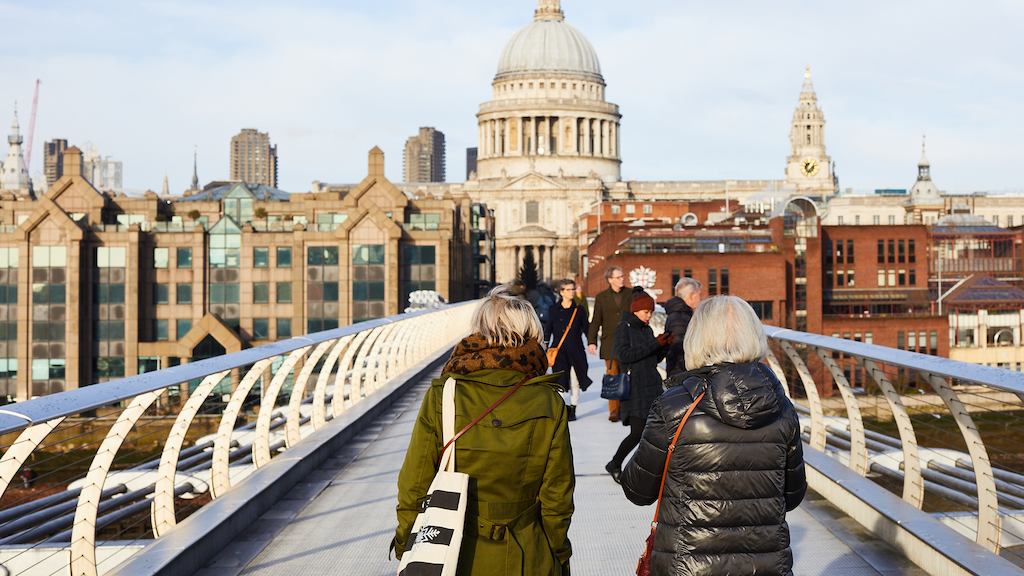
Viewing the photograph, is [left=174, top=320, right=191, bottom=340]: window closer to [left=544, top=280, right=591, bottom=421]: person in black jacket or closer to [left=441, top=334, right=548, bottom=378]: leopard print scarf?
[left=544, top=280, right=591, bottom=421]: person in black jacket

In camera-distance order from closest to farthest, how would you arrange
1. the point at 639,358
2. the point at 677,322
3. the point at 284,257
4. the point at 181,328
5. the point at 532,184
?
1. the point at 677,322
2. the point at 639,358
3. the point at 284,257
4. the point at 181,328
5. the point at 532,184

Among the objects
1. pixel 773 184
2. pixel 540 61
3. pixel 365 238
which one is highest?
pixel 540 61

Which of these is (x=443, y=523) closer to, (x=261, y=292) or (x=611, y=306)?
(x=611, y=306)

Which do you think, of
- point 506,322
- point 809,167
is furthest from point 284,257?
point 809,167

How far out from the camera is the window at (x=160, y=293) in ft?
247

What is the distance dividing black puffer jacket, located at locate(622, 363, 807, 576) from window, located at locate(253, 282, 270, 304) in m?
71.1

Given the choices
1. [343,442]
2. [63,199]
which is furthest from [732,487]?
[63,199]

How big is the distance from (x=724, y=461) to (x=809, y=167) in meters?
186

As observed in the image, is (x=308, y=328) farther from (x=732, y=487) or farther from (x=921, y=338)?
(x=732, y=487)

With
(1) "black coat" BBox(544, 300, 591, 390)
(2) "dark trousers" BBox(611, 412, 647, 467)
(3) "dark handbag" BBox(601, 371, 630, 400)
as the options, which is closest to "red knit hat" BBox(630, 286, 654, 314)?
(3) "dark handbag" BBox(601, 371, 630, 400)

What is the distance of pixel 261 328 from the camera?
75062 millimetres

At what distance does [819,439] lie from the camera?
35.7ft

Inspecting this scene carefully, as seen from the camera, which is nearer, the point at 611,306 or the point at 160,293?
the point at 611,306

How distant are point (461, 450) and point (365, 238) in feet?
226
